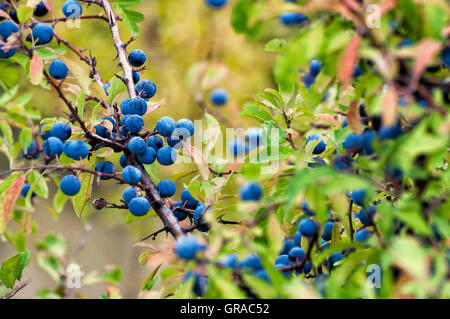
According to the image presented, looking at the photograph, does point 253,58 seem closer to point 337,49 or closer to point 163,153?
point 163,153

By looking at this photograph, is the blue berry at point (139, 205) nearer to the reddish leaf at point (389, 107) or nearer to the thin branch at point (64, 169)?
the thin branch at point (64, 169)

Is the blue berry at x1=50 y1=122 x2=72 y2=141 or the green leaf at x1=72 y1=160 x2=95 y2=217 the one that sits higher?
the blue berry at x1=50 y1=122 x2=72 y2=141

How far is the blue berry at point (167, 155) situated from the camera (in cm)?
104

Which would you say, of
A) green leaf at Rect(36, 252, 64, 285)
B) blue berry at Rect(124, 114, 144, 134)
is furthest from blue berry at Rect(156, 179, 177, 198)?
green leaf at Rect(36, 252, 64, 285)

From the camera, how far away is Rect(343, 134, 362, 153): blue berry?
785 millimetres

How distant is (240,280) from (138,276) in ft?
11.7

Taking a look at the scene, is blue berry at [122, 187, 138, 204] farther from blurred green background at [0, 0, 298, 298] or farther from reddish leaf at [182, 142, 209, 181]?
blurred green background at [0, 0, 298, 298]

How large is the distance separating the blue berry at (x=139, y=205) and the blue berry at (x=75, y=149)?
15 cm

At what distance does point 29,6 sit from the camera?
1.01 meters

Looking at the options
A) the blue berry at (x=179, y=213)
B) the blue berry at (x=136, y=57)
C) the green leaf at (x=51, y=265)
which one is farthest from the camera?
the green leaf at (x=51, y=265)

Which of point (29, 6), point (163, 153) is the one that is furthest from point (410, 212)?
point (29, 6)

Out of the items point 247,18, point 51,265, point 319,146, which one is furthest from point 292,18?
point 51,265

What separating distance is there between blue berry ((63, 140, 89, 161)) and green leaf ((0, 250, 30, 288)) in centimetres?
31

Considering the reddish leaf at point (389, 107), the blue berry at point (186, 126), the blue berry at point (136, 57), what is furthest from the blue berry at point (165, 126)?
the reddish leaf at point (389, 107)
